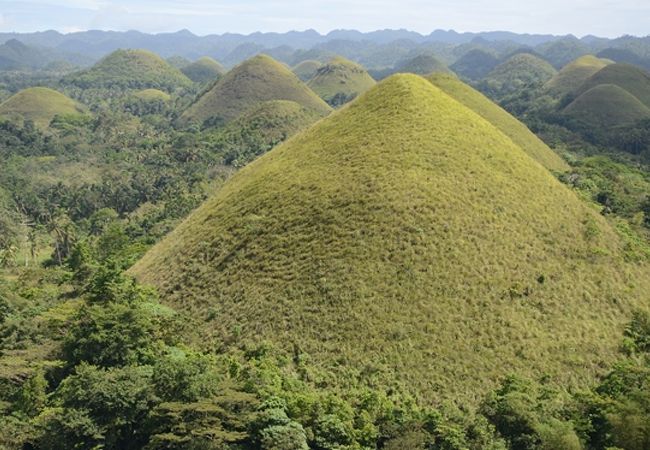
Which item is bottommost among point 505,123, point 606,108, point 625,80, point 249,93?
point 505,123

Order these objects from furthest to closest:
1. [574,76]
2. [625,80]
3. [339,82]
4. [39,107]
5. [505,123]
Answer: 1. [339,82]
2. [574,76]
3. [39,107]
4. [625,80]
5. [505,123]

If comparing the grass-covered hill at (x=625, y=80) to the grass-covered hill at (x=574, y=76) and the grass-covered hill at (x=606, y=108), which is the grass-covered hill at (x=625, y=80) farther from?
the grass-covered hill at (x=574, y=76)

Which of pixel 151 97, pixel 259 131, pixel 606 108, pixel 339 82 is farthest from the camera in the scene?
pixel 151 97

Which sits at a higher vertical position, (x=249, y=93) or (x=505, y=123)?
(x=249, y=93)

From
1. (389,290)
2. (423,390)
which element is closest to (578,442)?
(423,390)

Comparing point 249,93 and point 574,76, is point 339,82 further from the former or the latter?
point 574,76

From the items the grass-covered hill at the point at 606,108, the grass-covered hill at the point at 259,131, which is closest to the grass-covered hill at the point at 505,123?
the grass-covered hill at the point at 259,131

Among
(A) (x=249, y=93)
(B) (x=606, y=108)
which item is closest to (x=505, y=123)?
(B) (x=606, y=108)
